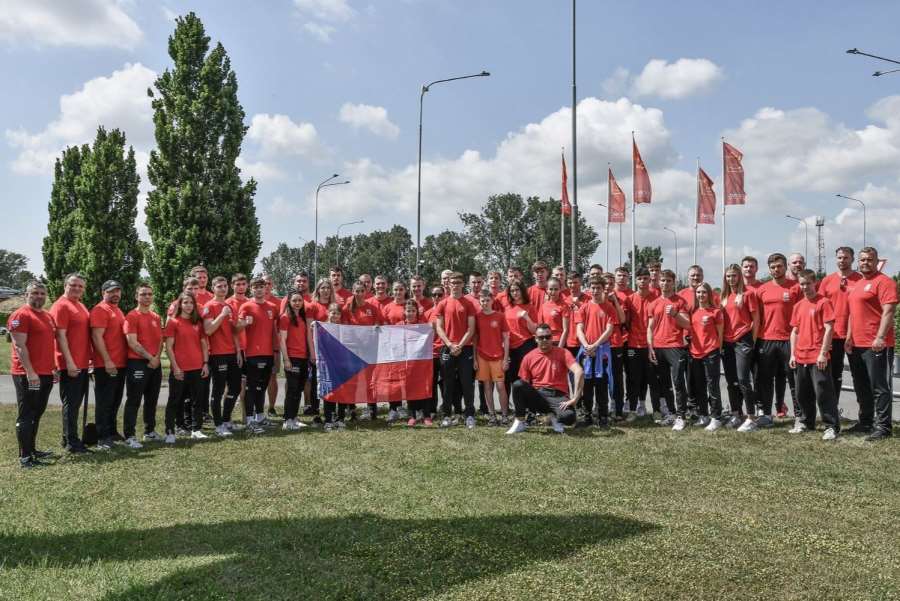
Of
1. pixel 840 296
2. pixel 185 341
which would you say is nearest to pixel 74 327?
pixel 185 341

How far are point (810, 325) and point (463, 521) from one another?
563 cm

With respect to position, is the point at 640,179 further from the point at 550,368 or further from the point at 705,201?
the point at 550,368

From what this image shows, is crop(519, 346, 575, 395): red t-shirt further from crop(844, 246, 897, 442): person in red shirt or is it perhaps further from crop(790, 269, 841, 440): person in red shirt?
crop(844, 246, 897, 442): person in red shirt

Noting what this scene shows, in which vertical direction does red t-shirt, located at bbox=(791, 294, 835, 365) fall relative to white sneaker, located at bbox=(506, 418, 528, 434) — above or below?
above

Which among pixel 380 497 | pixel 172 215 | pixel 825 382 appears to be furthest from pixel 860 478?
pixel 172 215

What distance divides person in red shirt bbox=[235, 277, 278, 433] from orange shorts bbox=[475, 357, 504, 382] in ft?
9.83

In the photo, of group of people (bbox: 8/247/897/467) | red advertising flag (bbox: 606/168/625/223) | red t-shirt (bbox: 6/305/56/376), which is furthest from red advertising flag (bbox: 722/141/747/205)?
red t-shirt (bbox: 6/305/56/376)

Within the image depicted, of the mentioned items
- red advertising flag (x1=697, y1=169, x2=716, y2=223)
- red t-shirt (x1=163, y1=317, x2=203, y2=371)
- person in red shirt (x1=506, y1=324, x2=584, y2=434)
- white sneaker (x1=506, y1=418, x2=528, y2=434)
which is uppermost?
red advertising flag (x1=697, y1=169, x2=716, y2=223)

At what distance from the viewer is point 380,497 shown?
19.3ft

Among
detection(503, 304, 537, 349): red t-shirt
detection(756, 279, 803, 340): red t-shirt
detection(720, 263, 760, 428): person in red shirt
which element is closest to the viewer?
detection(756, 279, 803, 340): red t-shirt

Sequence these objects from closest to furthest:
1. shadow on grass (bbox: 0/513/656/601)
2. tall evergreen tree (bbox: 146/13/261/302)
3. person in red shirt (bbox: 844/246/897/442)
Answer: shadow on grass (bbox: 0/513/656/601) → person in red shirt (bbox: 844/246/897/442) → tall evergreen tree (bbox: 146/13/261/302)

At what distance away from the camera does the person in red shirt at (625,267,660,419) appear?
1006 cm

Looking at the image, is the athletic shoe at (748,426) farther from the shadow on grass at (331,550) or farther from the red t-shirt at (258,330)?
the red t-shirt at (258,330)

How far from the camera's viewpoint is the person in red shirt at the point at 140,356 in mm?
8500
